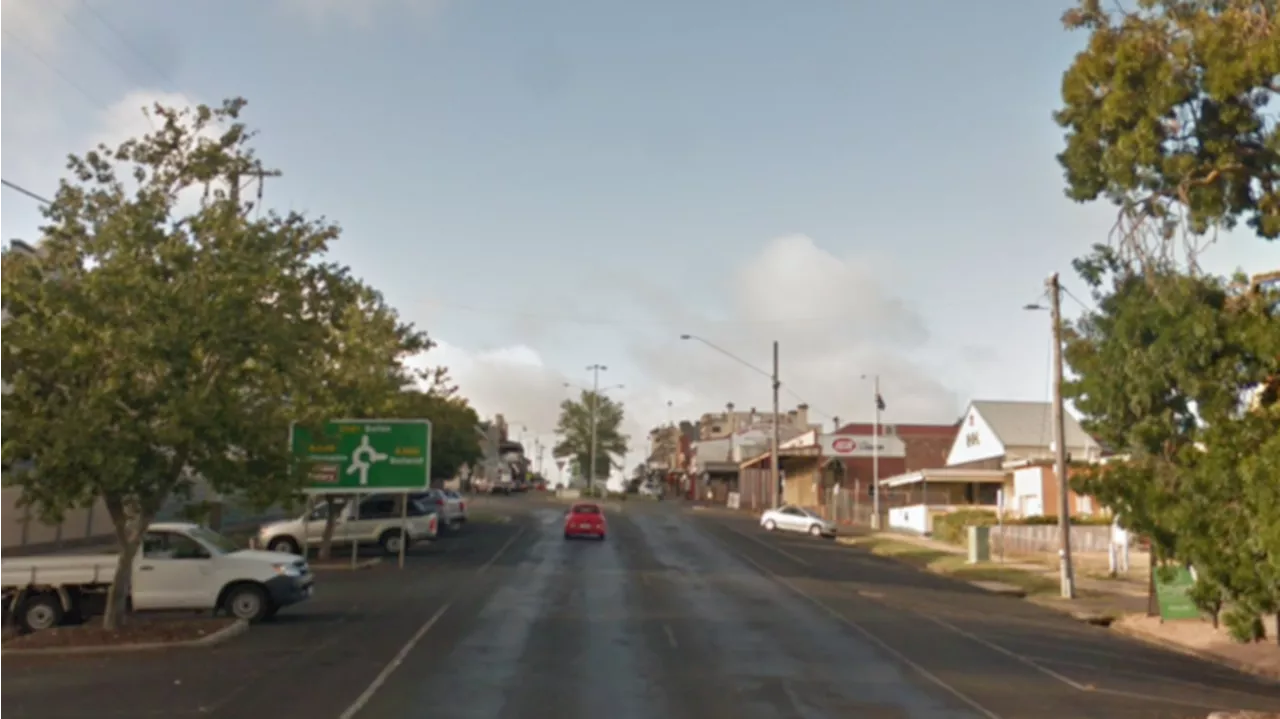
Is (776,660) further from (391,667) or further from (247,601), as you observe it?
(247,601)

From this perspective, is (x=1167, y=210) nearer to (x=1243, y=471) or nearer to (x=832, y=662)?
(x=1243, y=471)

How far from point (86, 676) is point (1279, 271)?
18.1 meters

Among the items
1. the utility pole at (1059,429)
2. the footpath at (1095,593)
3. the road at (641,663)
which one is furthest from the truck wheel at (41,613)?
the utility pole at (1059,429)

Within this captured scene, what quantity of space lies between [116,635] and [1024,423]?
59524mm

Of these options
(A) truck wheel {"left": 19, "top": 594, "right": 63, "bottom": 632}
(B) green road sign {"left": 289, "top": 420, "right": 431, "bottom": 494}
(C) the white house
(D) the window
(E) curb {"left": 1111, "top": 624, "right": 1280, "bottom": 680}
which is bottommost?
(E) curb {"left": 1111, "top": 624, "right": 1280, "bottom": 680}

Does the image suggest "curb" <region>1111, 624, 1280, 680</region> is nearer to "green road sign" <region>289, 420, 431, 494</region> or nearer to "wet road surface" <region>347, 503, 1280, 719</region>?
"wet road surface" <region>347, 503, 1280, 719</region>

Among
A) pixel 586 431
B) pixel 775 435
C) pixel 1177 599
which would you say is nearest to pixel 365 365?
pixel 1177 599

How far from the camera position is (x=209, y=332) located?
20234 mm

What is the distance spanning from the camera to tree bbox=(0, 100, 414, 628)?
19.3 metres

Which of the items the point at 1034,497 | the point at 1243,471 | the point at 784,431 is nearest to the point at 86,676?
the point at 1243,471

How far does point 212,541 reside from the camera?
22.7m

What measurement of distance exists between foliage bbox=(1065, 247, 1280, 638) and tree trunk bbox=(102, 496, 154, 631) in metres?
16.0

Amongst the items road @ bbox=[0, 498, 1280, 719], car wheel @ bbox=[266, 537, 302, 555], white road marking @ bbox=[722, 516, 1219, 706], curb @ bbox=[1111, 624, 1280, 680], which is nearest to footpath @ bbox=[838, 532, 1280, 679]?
curb @ bbox=[1111, 624, 1280, 680]

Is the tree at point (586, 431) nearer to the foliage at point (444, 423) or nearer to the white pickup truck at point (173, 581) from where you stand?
the foliage at point (444, 423)
